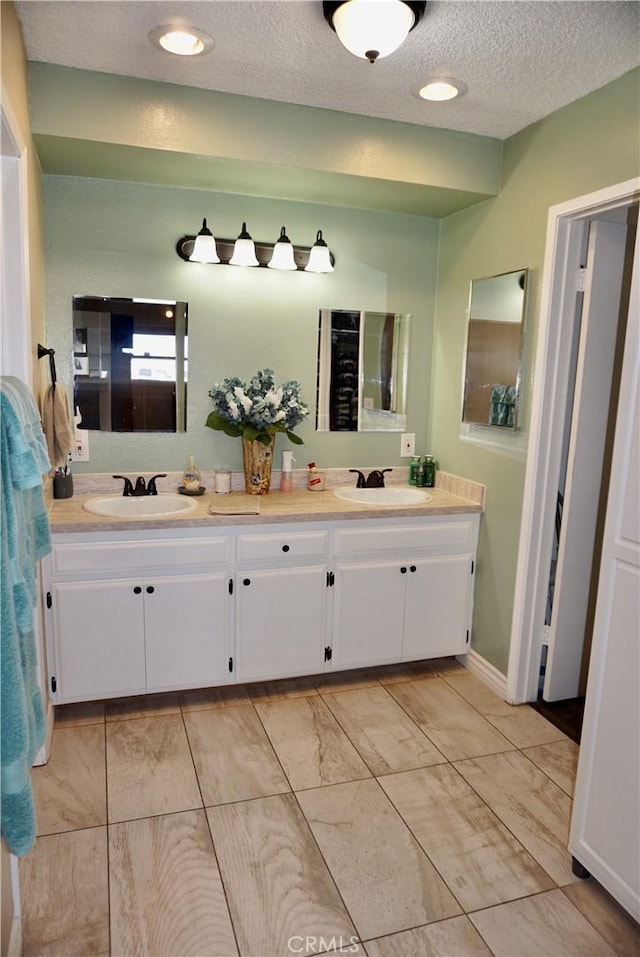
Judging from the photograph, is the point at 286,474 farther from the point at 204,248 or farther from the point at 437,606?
the point at 204,248

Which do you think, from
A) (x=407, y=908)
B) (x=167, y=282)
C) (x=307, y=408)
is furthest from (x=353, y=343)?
(x=407, y=908)

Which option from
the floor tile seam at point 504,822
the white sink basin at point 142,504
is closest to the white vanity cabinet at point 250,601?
the white sink basin at point 142,504

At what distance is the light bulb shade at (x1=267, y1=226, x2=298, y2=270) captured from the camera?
3.04 m

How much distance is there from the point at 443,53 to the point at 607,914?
2690 mm

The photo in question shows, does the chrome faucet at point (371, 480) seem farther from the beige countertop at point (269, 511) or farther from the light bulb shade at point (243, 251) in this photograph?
the light bulb shade at point (243, 251)

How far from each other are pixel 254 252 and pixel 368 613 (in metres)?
1.80

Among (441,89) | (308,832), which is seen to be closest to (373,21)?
(441,89)

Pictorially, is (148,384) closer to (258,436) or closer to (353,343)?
(258,436)

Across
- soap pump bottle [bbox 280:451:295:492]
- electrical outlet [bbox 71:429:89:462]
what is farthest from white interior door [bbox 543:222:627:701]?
electrical outlet [bbox 71:429:89:462]

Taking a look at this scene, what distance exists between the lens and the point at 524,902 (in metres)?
1.83

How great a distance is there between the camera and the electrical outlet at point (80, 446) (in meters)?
2.97

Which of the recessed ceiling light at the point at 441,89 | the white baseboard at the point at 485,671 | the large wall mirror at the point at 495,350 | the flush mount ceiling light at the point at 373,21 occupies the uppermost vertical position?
the recessed ceiling light at the point at 441,89

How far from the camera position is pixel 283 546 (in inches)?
110

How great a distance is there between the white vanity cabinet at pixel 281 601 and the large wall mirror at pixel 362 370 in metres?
0.80
